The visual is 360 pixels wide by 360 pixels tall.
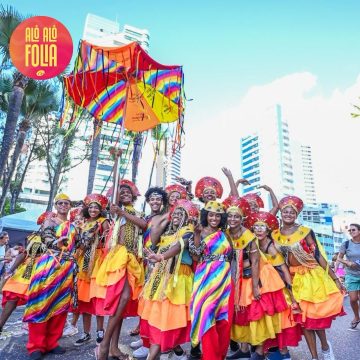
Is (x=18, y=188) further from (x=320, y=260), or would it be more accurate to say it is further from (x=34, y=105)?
(x=320, y=260)

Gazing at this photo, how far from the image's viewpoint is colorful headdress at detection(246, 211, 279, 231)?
4.13 metres

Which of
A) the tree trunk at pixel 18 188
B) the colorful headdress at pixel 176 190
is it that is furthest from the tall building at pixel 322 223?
the colorful headdress at pixel 176 190

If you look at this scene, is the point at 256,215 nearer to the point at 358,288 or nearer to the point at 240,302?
the point at 240,302

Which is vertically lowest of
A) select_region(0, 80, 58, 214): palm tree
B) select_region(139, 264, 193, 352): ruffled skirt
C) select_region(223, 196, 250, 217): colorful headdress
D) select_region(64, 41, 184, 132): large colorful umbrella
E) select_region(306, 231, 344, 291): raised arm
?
select_region(139, 264, 193, 352): ruffled skirt

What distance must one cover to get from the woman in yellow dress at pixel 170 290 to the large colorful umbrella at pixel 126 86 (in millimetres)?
1677

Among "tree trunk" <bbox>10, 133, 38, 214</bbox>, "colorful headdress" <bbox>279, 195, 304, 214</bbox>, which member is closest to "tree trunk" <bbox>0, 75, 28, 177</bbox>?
"tree trunk" <bbox>10, 133, 38, 214</bbox>

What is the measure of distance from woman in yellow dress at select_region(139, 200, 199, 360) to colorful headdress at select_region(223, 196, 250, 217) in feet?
1.63

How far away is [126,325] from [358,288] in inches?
181

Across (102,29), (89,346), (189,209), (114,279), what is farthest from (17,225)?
(102,29)

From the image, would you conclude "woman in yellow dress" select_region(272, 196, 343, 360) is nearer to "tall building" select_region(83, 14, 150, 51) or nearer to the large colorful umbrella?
the large colorful umbrella

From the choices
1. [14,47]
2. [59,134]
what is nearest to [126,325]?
[14,47]

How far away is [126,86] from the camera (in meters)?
4.67

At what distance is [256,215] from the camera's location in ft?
13.9

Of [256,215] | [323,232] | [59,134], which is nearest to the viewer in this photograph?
[256,215]
